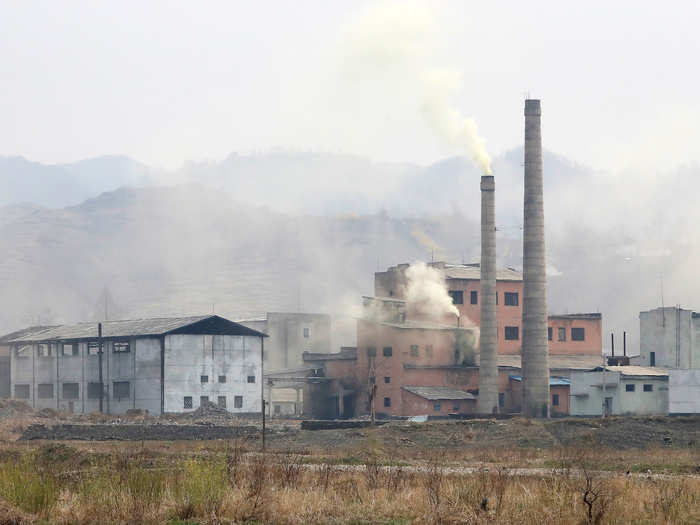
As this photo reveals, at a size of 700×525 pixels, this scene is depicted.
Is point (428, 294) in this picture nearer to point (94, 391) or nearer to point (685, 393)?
point (685, 393)

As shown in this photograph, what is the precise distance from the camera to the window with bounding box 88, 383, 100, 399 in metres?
69.2

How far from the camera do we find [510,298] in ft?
276

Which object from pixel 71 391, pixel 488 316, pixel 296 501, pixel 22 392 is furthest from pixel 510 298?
pixel 296 501

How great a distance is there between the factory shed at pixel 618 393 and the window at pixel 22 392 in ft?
119

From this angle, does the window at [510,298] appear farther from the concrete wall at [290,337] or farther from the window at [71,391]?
the window at [71,391]

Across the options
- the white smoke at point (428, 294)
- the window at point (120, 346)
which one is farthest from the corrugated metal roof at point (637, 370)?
the window at point (120, 346)

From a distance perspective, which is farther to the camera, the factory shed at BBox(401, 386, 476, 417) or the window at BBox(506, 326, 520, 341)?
the window at BBox(506, 326, 520, 341)

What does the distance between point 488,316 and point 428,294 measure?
844 centimetres

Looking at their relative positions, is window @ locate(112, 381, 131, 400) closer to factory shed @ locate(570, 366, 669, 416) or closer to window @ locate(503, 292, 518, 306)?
factory shed @ locate(570, 366, 669, 416)

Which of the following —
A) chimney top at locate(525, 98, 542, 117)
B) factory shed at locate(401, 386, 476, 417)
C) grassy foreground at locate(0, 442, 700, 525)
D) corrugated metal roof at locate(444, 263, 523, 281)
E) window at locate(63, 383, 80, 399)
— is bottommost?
factory shed at locate(401, 386, 476, 417)

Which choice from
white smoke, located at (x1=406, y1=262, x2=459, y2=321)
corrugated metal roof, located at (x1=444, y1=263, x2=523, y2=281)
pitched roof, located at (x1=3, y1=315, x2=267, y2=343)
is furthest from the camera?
corrugated metal roof, located at (x1=444, y1=263, x2=523, y2=281)

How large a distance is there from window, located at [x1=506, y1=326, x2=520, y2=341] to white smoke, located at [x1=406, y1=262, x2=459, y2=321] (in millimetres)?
5074

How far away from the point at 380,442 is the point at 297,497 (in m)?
27.2

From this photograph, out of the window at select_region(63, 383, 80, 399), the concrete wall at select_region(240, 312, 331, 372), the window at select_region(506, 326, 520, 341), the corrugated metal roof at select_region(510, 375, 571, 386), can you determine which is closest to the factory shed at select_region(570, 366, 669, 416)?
the corrugated metal roof at select_region(510, 375, 571, 386)
